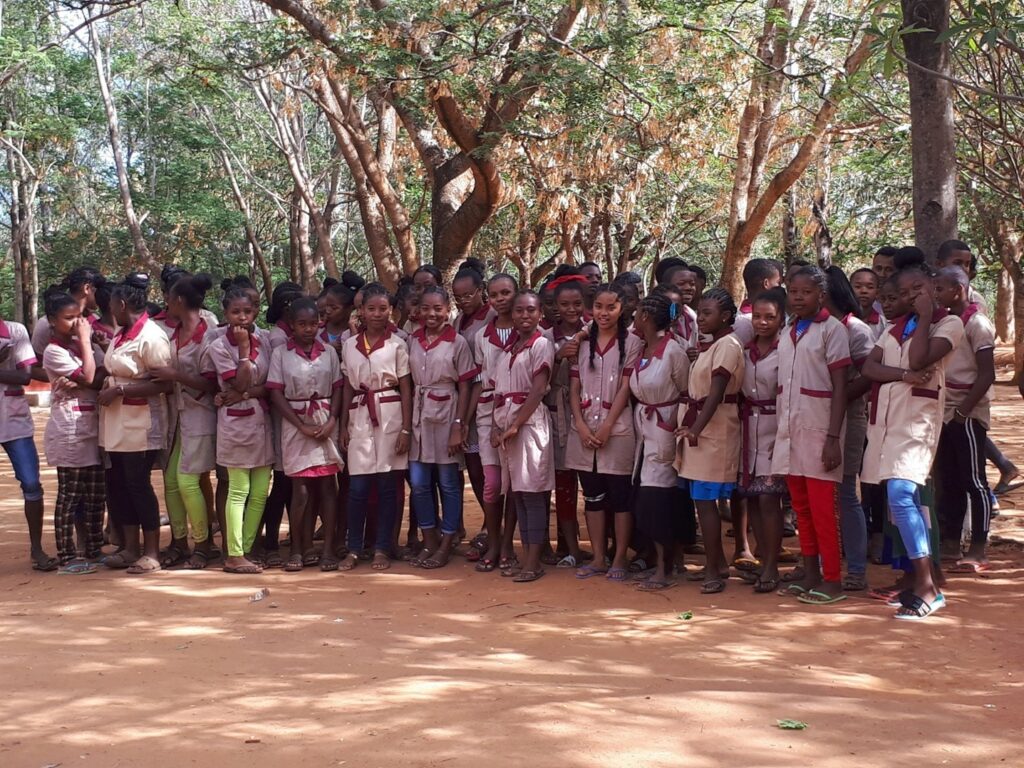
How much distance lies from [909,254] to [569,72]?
15.3 feet

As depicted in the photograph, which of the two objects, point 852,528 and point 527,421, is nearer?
point 852,528

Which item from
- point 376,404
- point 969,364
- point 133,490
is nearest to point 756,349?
point 969,364

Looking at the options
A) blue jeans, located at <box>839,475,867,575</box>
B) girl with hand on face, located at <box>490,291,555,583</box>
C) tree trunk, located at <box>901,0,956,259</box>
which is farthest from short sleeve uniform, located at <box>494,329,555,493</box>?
tree trunk, located at <box>901,0,956,259</box>

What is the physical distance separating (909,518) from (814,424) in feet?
2.30

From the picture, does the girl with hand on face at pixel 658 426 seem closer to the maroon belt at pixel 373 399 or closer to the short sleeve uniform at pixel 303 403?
the maroon belt at pixel 373 399

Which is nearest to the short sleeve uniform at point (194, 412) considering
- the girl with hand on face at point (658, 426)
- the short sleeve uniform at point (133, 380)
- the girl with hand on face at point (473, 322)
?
the short sleeve uniform at point (133, 380)

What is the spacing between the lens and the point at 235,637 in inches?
207

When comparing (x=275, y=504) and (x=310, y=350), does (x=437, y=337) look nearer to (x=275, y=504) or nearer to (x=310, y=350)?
(x=310, y=350)

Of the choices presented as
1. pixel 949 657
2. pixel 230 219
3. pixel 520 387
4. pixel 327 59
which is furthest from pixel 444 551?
pixel 230 219

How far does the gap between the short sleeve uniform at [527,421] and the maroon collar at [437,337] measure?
1.48ft

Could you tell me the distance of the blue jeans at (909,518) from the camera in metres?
5.26

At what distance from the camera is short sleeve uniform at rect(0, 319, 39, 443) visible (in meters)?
6.78

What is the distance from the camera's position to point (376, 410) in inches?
267

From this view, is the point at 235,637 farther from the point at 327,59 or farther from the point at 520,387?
the point at 327,59
